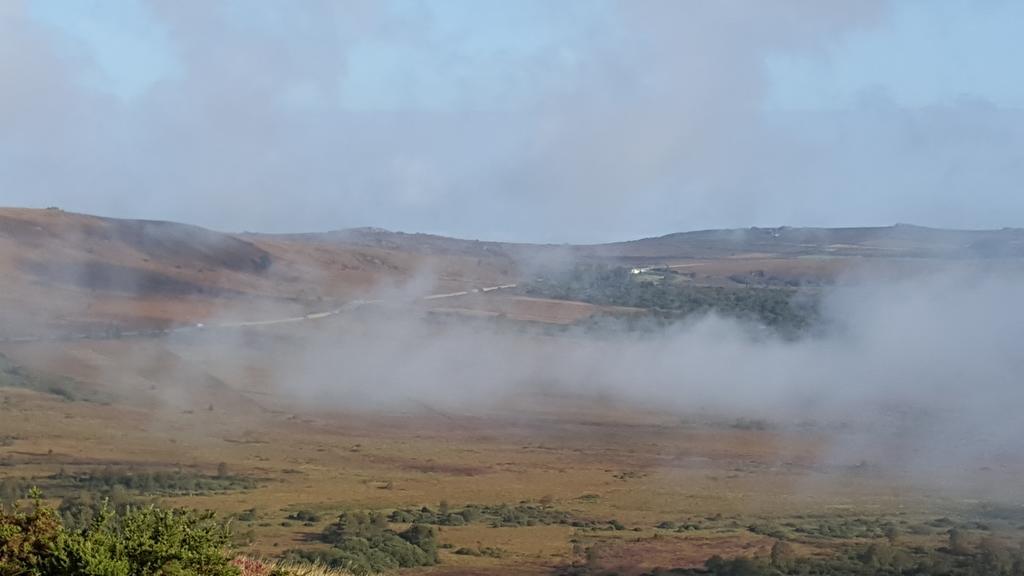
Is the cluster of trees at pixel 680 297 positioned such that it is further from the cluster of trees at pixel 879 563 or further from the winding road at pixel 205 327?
the cluster of trees at pixel 879 563

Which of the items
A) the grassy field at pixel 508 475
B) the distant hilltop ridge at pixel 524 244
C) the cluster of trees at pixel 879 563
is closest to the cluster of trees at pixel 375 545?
the grassy field at pixel 508 475

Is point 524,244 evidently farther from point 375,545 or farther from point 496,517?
point 375,545

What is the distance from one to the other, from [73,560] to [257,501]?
21653 mm

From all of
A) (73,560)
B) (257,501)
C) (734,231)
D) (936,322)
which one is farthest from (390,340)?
(734,231)

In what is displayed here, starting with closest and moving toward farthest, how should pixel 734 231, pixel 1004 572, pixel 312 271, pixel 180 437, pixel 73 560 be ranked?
pixel 73 560
pixel 1004 572
pixel 180 437
pixel 312 271
pixel 734 231

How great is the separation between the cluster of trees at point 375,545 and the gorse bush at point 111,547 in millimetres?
10542

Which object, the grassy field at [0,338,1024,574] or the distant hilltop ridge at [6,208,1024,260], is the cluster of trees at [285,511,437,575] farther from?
the distant hilltop ridge at [6,208,1024,260]

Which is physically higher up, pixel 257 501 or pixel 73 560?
pixel 73 560

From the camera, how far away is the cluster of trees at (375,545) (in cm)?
2025

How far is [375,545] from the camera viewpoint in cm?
2223

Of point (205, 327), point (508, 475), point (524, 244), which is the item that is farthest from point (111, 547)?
point (524, 244)

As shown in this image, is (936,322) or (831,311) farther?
(831,311)

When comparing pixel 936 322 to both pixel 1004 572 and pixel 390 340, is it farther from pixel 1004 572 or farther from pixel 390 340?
pixel 1004 572

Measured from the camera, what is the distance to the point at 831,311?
218ft
